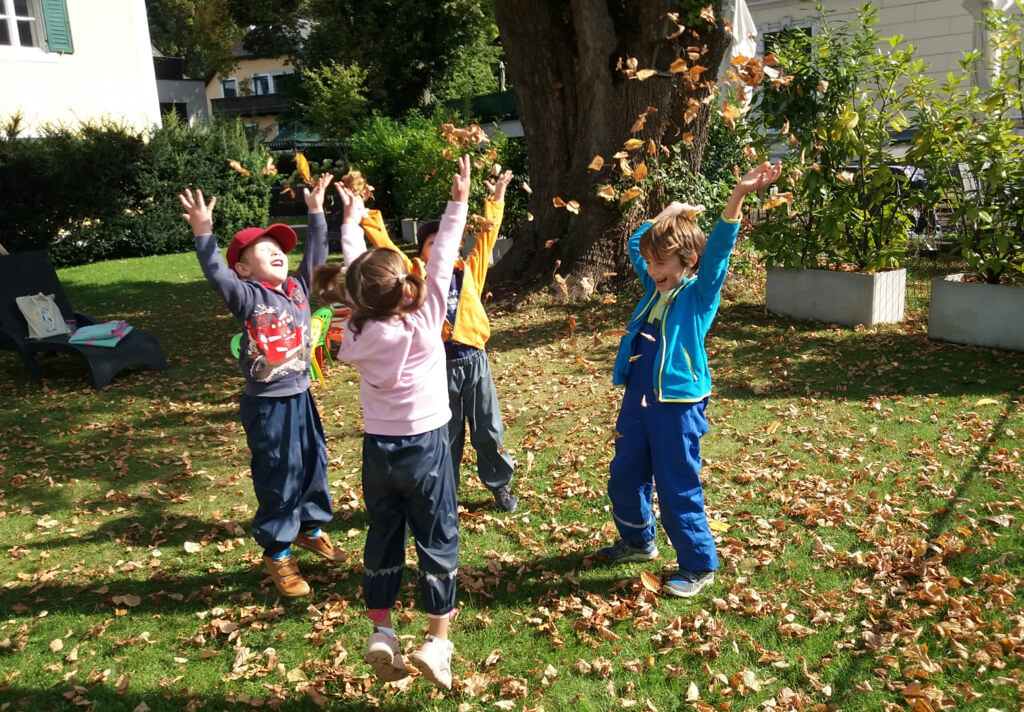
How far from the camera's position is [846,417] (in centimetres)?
603

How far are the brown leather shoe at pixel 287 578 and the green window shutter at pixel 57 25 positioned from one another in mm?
17952

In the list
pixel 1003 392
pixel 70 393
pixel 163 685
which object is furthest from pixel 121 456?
pixel 1003 392

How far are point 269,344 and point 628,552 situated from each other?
207 cm

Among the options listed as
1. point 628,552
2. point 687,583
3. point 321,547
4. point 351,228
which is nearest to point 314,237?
point 351,228

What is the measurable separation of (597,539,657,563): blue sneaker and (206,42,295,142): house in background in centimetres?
4914

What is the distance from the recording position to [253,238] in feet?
12.7

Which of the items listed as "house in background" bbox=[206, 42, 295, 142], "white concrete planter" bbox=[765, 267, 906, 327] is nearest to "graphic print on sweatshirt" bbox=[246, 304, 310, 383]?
"white concrete planter" bbox=[765, 267, 906, 327]

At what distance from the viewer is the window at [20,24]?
55.7 ft

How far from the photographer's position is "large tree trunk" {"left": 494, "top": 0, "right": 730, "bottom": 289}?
9539 mm

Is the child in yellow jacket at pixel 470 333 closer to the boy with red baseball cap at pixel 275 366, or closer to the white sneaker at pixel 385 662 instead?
the boy with red baseball cap at pixel 275 366

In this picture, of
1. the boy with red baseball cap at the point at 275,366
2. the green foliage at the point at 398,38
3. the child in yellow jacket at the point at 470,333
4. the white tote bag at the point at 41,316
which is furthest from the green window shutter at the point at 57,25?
the boy with red baseball cap at the point at 275,366

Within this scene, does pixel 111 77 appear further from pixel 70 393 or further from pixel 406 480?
pixel 406 480

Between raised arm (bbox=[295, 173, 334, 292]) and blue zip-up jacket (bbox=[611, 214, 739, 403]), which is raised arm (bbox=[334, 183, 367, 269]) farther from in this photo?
blue zip-up jacket (bbox=[611, 214, 739, 403])

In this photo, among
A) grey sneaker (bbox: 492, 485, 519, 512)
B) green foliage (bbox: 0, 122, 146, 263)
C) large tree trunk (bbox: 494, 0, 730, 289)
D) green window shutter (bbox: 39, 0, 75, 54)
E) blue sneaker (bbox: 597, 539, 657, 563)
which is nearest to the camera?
blue sneaker (bbox: 597, 539, 657, 563)
